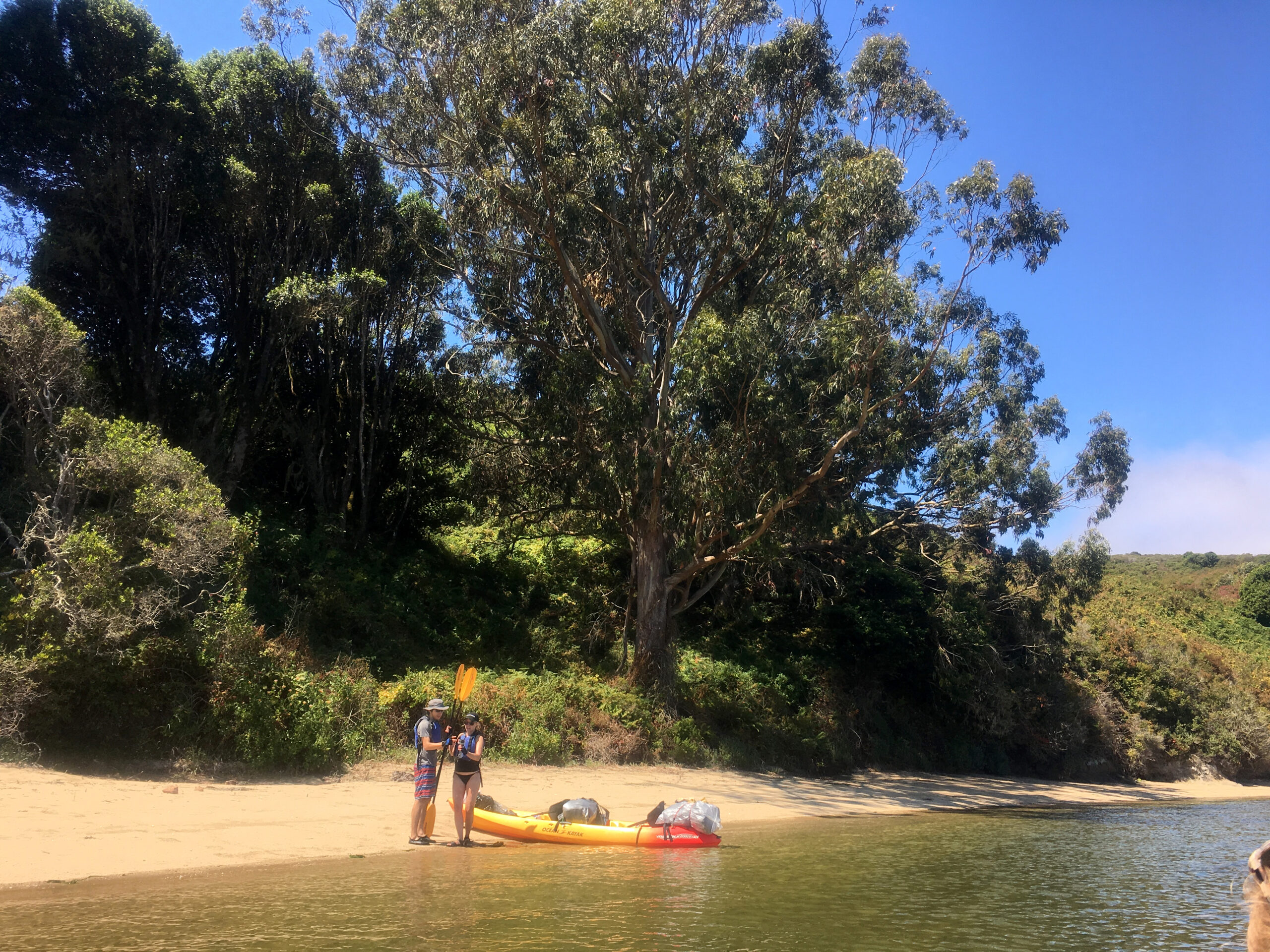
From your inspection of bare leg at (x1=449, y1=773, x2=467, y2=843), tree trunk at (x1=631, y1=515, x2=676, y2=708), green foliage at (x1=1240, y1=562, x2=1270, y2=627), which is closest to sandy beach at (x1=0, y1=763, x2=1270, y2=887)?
bare leg at (x1=449, y1=773, x2=467, y2=843)

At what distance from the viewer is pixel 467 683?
11945 millimetres

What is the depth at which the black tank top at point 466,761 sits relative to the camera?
1055cm

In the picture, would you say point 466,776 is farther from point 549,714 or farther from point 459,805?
point 549,714

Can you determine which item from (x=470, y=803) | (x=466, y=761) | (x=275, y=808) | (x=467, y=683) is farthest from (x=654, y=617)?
(x=275, y=808)

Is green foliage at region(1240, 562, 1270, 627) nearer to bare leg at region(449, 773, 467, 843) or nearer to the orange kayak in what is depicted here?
the orange kayak

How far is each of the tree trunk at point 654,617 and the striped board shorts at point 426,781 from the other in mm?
8865

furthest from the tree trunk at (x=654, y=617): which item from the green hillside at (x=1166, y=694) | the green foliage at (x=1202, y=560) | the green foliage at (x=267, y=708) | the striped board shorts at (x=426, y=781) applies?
the green foliage at (x=1202, y=560)

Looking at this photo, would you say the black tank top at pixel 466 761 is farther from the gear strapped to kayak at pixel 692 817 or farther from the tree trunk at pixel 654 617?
the tree trunk at pixel 654 617

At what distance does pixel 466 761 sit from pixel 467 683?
5.07 feet

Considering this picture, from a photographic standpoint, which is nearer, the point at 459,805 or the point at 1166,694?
the point at 459,805

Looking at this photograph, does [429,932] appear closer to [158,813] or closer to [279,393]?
[158,813]

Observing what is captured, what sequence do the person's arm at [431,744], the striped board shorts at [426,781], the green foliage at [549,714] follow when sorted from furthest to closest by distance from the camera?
the green foliage at [549,714], the striped board shorts at [426,781], the person's arm at [431,744]

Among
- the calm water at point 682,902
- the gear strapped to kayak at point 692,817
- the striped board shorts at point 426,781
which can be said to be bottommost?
the calm water at point 682,902

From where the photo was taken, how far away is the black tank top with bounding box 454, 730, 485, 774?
1055cm
